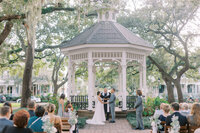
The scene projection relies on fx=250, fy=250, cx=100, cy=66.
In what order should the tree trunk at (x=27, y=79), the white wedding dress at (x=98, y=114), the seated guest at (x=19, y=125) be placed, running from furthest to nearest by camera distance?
the tree trunk at (x=27, y=79)
the white wedding dress at (x=98, y=114)
the seated guest at (x=19, y=125)

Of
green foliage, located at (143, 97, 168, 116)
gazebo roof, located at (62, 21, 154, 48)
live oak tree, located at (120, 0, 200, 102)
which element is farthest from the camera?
live oak tree, located at (120, 0, 200, 102)

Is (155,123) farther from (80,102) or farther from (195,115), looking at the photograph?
(80,102)

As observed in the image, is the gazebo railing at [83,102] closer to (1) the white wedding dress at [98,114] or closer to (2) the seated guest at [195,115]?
(1) the white wedding dress at [98,114]

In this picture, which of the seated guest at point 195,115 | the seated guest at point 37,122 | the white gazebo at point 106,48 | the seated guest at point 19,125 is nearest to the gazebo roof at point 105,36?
the white gazebo at point 106,48

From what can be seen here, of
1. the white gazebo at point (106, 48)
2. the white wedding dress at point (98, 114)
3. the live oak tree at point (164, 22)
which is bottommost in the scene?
the white wedding dress at point (98, 114)

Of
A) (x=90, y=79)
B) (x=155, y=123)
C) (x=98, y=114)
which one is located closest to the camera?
(x=155, y=123)

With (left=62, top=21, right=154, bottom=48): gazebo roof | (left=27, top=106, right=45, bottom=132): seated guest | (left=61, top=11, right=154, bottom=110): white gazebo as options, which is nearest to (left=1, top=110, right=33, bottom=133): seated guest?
(left=27, top=106, right=45, bottom=132): seated guest

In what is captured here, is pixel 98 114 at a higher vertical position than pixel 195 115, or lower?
lower

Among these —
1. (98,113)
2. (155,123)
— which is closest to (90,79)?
(98,113)

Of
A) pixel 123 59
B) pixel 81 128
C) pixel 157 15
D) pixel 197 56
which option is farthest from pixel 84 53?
pixel 197 56

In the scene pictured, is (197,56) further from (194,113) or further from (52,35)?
(194,113)

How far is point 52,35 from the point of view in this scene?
85.5ft

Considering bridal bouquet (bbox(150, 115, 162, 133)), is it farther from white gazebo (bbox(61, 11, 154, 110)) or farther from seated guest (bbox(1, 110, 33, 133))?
white gazebo (bbox(61, 11, 154, 110))

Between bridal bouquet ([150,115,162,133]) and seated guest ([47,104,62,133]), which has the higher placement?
seated guest ([47,104,62,133])
